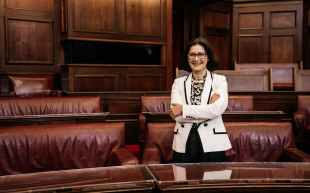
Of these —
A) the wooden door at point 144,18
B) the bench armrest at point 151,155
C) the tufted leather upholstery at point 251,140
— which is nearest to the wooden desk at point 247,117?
the tufted leather upholstery at point 251,140

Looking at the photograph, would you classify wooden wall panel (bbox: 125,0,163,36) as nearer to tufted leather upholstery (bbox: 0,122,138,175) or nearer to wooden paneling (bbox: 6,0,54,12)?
wooden paneling (bbox: 6,0,54,12)

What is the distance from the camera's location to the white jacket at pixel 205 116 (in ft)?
6.18

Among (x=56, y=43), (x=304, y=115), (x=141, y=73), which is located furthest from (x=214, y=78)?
(x=56, y=43)

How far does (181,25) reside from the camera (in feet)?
28.5

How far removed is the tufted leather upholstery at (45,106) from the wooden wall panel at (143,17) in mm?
2433

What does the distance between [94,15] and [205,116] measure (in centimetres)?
384

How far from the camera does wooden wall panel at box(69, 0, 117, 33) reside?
17.0 feet

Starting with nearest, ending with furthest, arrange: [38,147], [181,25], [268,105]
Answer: [38,147]
[268,105]
[181,25]

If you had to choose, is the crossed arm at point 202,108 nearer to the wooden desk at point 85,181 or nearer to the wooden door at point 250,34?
the wooden desk at point 85,181

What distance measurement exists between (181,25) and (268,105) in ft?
15.0

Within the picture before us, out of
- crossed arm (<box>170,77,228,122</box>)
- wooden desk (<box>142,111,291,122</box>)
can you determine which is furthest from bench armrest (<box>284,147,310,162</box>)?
crossed arm (<box>170,77,228,122</box>)

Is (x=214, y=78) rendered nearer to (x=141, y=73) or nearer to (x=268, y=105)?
(x=268, y=105)

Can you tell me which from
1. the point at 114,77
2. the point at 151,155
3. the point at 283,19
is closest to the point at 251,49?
the point at 283,19

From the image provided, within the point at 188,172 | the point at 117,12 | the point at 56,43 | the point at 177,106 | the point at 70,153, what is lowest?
the point at 70,153
